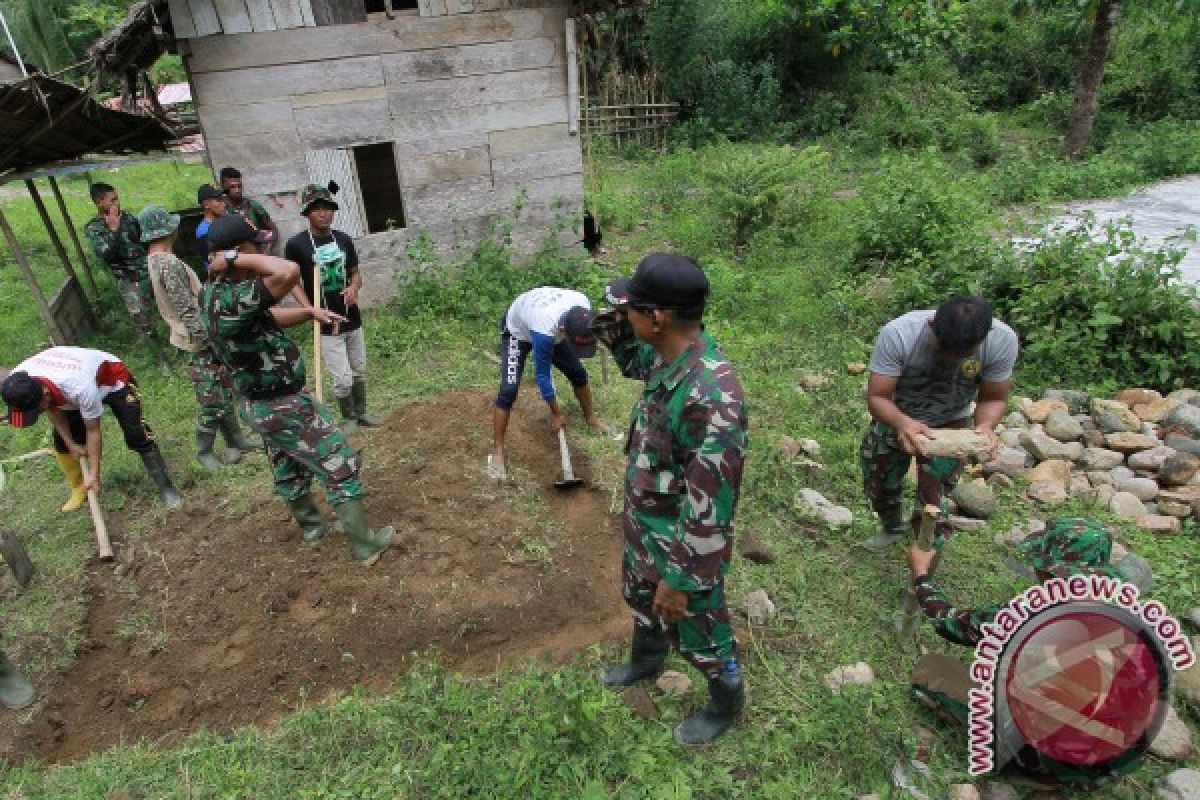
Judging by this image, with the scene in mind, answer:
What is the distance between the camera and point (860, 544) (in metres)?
4.09

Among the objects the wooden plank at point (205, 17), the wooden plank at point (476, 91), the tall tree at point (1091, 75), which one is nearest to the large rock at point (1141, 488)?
the wooden plank at point (476, 91)

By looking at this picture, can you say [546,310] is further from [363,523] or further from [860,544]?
[860,544]

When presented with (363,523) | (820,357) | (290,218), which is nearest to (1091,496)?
(820,357)

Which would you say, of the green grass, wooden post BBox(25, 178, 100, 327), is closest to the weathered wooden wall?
the green grass

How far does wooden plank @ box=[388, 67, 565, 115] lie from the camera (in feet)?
22.9

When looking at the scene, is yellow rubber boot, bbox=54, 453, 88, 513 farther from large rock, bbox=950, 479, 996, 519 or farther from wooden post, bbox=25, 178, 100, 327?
large rock, bbox=950, 479, 996, 519

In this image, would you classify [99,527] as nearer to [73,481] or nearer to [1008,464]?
[73,481]

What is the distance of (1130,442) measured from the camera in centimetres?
474

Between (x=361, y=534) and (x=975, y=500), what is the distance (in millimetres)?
3622

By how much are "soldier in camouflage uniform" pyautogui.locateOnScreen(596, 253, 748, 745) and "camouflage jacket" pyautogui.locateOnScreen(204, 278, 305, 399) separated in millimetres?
1824

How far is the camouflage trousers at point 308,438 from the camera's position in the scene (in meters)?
3.73

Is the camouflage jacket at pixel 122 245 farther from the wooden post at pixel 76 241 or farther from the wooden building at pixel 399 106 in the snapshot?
the wooden post at pixel 76 241

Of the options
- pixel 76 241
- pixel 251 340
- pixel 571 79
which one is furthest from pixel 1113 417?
pixel 76 241

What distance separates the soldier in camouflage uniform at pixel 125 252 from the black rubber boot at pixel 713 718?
595 centimetres
